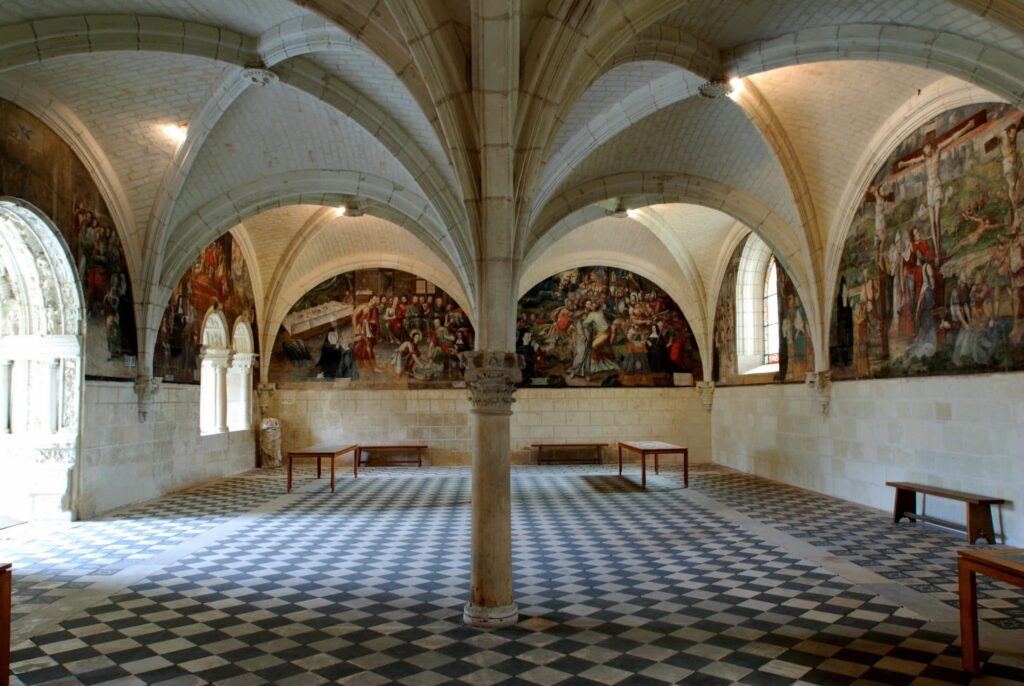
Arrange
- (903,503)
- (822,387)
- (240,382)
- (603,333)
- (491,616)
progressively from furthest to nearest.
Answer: (603,333), (240,382), (822,387), (903,503), (491,616)

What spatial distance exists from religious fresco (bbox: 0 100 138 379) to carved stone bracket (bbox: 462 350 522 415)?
612 centimetres

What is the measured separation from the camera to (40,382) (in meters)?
9.50

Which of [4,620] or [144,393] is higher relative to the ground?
[144,393]

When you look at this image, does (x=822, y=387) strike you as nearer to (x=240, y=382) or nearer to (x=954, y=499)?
(x=954, y=499)

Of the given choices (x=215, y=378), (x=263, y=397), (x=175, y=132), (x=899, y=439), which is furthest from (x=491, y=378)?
(x=263, y=397)

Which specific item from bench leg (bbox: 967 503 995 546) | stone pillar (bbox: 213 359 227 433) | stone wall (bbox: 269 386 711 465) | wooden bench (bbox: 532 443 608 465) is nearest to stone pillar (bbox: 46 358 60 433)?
stone pillar (bbox: 213 359 227 433)

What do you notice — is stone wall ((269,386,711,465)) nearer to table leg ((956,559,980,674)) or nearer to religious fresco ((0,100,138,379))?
religious fresco ((0,100,138,379))

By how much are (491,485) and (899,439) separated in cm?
690

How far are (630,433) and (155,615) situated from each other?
44.5 feet

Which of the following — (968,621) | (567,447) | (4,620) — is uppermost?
(4,620)

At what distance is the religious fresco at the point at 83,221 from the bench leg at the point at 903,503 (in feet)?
35.4

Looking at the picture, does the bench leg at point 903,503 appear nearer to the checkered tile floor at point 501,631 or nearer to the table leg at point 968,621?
the checkered tile floor at point 501,631

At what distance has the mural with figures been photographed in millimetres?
12500

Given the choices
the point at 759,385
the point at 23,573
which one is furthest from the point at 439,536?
the point at 759,385
